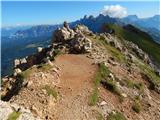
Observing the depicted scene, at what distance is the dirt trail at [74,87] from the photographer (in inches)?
1981

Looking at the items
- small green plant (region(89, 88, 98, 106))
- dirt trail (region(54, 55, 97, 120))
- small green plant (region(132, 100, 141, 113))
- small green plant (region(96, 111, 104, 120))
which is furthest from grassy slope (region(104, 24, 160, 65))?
small green plant (region(96, 111, 104, 120))

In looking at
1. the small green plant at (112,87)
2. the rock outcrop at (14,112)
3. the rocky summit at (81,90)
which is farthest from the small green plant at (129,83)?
the rock outcrop at (14,112)

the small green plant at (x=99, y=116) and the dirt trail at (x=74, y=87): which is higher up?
the dirt trail at (x=74, y=87)

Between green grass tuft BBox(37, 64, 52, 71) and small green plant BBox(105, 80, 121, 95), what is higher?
green grass tuft BBox(37, 64, 52, 71)

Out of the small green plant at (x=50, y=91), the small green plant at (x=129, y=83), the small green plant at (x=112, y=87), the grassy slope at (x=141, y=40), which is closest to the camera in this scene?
the small green plant at (x=50, y=91)

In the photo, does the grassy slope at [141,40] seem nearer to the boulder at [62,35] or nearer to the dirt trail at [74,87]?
the boulder at [62,35]

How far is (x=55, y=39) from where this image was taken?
101188 millimetres

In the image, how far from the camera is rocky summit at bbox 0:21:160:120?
49.0m

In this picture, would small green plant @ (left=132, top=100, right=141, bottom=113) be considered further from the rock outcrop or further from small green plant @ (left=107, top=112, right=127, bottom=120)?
the rock outcrop

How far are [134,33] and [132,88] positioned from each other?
414ft

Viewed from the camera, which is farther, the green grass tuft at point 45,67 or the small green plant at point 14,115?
the green grass tuft at point 45,67

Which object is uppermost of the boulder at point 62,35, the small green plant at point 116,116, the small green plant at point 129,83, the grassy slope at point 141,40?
the boulder at point 62,35

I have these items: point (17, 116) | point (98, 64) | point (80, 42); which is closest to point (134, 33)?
point (80, 42)

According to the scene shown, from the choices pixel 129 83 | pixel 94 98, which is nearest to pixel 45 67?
pixel 94 98
